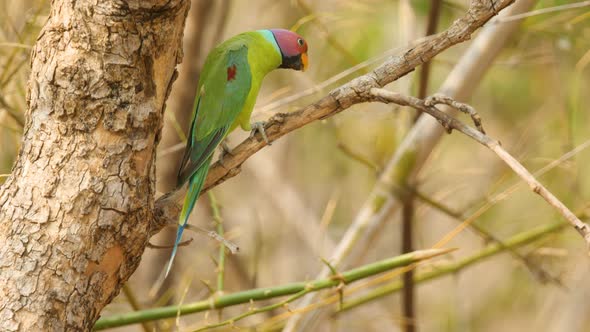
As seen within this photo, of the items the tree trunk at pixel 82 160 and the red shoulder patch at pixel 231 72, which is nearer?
the tree trunk at pixel 82 160

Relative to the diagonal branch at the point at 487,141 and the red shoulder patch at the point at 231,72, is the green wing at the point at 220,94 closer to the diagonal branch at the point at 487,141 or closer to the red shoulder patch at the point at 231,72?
the red shoulder patch at the point at 231,72

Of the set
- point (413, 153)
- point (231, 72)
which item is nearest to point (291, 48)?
point (231, 72)

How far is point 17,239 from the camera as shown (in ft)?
4.37

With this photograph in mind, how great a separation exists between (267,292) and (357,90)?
0.54 metres

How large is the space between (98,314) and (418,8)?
2.36 m

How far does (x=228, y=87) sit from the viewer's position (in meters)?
2.00

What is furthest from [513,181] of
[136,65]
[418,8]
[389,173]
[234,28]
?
[136,65]

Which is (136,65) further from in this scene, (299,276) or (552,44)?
(299,276)

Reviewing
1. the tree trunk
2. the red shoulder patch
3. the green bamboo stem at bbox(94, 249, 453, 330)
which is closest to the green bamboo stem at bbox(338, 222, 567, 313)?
the green bamboo stem at bbox(94, 249, 453, 330)

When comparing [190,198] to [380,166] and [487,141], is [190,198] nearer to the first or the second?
[487,141]

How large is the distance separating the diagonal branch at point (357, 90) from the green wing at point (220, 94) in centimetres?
19

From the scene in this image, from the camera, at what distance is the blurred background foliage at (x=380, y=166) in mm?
2832

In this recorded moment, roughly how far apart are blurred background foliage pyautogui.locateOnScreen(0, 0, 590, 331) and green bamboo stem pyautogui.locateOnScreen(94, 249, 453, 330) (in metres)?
0.78

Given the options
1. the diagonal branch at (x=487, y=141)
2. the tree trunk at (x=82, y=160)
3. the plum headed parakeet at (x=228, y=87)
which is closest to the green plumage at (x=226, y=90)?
the plum headed parakeet at (x=228, y=87)
